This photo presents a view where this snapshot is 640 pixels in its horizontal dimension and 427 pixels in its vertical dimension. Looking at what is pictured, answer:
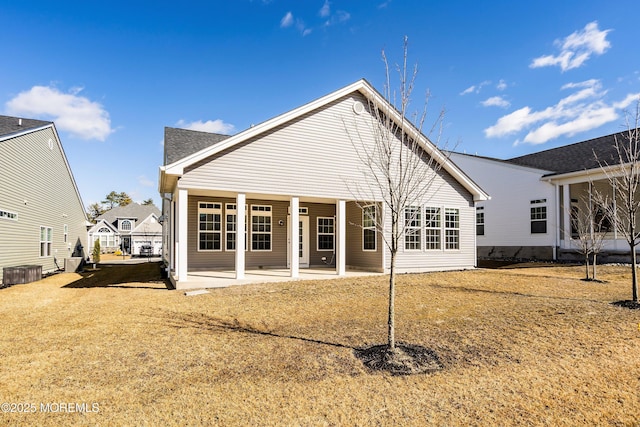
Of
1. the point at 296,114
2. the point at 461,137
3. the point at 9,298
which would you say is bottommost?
the point at 9,298

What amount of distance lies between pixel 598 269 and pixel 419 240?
676cm

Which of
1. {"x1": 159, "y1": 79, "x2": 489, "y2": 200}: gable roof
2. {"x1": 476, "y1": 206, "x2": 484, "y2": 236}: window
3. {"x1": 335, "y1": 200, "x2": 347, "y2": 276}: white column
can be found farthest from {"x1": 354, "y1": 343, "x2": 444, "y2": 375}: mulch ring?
{"x1": 476, "y1": 206, "x2": 484, "y2": 236}: window

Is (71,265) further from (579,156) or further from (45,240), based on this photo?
(579,156)

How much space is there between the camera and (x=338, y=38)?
13258 mm

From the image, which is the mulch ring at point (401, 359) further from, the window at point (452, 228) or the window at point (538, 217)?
the window at point (538, 217)

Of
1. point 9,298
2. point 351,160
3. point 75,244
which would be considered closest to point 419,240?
point 351,160

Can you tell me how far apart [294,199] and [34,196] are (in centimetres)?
1264

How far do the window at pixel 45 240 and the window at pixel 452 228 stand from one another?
18.5 metres

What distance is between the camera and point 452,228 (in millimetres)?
14172

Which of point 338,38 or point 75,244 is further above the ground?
point 338,38

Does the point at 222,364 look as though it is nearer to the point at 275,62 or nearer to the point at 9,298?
the point at 9,298

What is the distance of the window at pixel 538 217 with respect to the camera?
17.8 meters

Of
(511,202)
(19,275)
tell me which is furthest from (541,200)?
(19,275)

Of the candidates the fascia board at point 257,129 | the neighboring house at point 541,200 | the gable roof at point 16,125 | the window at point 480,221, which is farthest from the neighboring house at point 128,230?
the neighboring house at point 541,200
